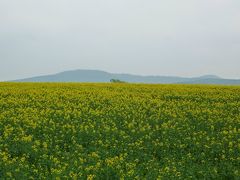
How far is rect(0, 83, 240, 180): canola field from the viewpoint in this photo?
14.4m

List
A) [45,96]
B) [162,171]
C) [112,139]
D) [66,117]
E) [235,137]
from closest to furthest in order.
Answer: [162,171], [112,139], [235,137], [66,117], [45,96]

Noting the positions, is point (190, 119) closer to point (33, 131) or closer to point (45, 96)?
point (33, 131)

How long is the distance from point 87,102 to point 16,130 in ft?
29.1

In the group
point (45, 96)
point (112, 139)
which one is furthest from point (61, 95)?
point (112, 139)

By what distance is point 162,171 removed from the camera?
1435cm

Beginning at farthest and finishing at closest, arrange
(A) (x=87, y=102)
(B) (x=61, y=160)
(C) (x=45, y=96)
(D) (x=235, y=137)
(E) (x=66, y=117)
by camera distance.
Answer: (C) (x=45, y=96) < (A) (x=87, y=102) < (E) (x=66, y=117) < (D) (x=235, y=137) < (B) (x=61, y=160)

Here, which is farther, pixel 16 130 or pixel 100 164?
pixel 16 130

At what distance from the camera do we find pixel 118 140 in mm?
18531

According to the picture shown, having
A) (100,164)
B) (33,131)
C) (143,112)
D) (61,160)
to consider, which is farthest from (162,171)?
(143,112)

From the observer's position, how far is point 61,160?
622 inches

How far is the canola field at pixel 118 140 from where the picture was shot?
1442cm

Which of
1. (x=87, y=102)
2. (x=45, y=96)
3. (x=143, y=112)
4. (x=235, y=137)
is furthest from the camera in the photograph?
(x=45, y=96)

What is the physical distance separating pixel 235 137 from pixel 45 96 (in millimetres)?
15586

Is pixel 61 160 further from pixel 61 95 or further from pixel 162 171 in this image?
pixel 61 95
